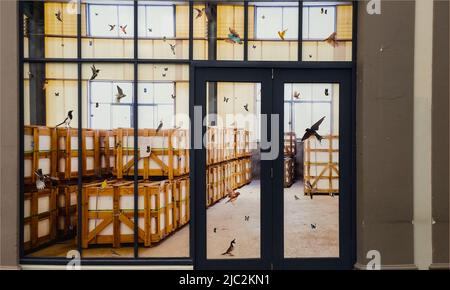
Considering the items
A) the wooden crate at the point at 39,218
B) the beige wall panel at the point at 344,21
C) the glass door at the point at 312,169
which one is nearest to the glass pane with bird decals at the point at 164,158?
the glass door at the point at 312,169

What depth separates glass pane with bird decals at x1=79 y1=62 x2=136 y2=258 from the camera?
546 cm

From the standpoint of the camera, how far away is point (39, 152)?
5.80 m

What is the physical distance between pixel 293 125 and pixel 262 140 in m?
0.53

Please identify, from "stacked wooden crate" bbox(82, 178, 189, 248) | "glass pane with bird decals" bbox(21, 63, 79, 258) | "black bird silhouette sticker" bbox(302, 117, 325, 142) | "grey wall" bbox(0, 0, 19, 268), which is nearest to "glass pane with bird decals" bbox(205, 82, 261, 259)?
"stacked wooden crate" bbox(82, 178, 189, 248)

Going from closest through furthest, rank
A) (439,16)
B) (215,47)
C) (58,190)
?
(439,16) < (215,47) < (58,190)

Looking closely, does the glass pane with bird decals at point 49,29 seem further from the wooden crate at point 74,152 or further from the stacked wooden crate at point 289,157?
the stacked wooden crate at point 289,157

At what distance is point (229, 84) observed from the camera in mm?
5453

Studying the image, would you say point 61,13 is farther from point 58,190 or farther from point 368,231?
point 368,231

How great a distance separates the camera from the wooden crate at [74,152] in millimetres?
5832

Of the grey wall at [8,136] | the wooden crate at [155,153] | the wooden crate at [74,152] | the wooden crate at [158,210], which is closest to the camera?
the grey wall at [8,136]

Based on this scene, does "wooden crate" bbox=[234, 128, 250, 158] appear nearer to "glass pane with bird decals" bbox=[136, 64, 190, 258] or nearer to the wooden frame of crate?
"glass pane with bird decals" bbox=[136, 64, 190, 258]

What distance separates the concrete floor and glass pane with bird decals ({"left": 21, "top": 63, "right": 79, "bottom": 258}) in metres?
0.45

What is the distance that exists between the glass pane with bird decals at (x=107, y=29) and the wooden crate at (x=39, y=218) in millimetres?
2500
